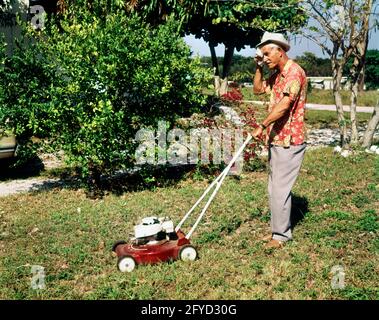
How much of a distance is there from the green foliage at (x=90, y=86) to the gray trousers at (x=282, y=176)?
2.97 meters

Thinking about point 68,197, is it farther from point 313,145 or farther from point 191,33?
point 191,33

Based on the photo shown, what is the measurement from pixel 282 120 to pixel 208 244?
1804 millimetres

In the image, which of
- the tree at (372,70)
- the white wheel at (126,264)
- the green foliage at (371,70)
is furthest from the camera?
the tree at (372,70)

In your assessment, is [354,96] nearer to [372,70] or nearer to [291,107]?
[291,107]

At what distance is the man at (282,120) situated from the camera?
473cm

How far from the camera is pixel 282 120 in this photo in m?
4.99

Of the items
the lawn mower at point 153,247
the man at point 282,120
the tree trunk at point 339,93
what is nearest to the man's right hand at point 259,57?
the man at point 282,120

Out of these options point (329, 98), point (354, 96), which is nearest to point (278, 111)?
point (354, 96)

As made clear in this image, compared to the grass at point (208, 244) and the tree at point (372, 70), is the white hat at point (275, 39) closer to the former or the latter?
the grass at point (208, 244)

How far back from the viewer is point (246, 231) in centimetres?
594

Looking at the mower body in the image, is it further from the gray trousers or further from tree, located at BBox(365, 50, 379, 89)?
tree, located at BBox(365, 50, 379, 89)

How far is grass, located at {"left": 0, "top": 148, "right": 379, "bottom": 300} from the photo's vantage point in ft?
14.4

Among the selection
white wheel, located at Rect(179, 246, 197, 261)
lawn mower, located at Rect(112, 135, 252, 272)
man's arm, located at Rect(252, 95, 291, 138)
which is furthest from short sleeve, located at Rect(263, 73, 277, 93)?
white wheel, located at Rect(179, 246, 197, 261)

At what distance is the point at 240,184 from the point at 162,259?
373cm
